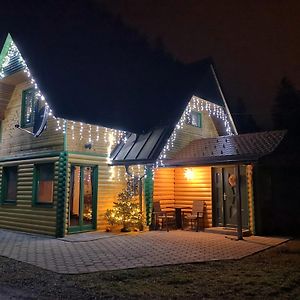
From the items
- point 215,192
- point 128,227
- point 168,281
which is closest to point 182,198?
point 215,192

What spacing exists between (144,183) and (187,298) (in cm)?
773

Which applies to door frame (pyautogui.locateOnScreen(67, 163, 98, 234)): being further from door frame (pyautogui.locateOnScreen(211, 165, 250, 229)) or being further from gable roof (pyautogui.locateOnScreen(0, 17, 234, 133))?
door frame (pyautogui.locateOnScreen(211, 165, 250, 229))

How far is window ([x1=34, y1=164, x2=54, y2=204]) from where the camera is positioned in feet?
36.9

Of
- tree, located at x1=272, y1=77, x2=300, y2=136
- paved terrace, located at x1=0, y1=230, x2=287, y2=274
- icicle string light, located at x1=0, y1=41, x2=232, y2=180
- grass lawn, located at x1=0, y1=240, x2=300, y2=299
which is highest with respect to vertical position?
tree, located at x1=272, y1=77, x2=300, y2=136

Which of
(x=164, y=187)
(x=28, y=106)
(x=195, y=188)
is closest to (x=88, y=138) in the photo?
(x=28, y=106)

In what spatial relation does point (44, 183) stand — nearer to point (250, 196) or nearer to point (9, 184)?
point (9, 184)

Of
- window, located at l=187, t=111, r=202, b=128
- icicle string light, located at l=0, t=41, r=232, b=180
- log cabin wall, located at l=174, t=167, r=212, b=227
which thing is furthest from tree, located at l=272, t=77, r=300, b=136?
log cabin wall, located at l=174, t=167, r=212, b=227

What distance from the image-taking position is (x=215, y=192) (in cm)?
1253

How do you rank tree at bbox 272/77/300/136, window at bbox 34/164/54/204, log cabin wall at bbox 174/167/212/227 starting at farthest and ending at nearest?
tree at bbox 272/77/300/136 → log cabin wall at bbox 174/167/212/227 → window at bbox 34/164/54/204

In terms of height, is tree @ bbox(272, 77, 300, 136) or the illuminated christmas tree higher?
tree @ bbox(272, 77, 300, 136)

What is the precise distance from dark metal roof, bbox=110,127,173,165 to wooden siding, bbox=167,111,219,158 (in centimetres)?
95

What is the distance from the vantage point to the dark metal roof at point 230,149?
10640 mm

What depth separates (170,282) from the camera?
18.5 feet

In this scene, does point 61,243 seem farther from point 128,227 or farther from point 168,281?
point 168,281
